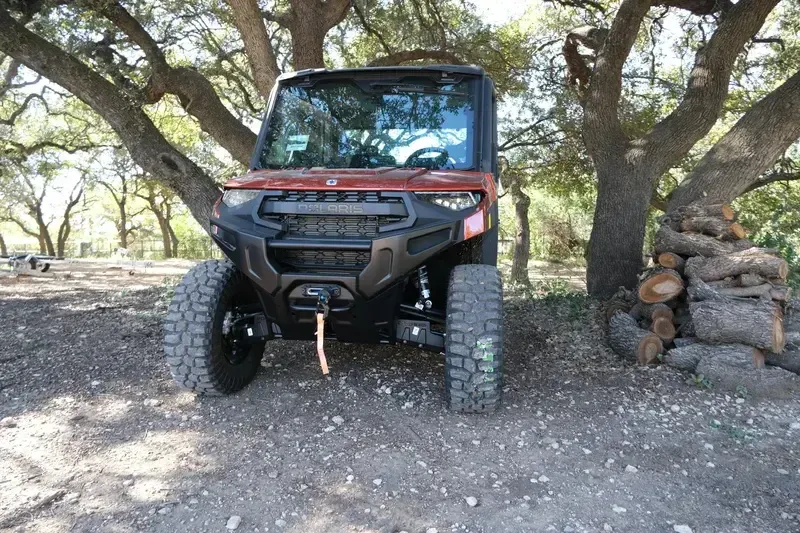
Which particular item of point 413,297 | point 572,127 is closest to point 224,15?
point 572,127

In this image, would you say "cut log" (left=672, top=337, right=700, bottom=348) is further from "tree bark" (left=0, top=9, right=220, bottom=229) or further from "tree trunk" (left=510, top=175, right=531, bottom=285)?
"tree trunk" (left=510, top=175, right=531, bottom=285)

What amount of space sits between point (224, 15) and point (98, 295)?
17.8 ft

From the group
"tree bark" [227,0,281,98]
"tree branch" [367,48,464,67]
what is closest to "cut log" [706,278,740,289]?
"tree bark" [227,0,281,98]

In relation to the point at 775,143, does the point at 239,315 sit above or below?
below

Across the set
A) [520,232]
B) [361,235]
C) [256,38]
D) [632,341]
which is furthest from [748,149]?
[520,232]

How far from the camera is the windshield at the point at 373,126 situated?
4.46 m

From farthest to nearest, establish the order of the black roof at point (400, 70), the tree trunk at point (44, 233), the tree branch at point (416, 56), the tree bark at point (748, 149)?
the tree trunk at point (44, 233) → the tree branch at point (416, 56) → the tree bark at point (748, 149) → the black roof at point (400, 70)

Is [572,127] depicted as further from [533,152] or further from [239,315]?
[239,315]

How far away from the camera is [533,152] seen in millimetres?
15164

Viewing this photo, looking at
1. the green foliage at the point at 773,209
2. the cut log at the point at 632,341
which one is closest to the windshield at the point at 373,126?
Answer: the cut log at the point at 632,341

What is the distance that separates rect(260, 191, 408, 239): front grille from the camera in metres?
3.83

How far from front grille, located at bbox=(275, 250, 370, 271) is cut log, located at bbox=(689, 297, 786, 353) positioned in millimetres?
2977

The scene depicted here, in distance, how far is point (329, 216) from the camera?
3893 mm

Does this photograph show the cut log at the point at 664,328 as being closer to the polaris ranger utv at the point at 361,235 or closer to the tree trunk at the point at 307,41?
the polaris ranger utv at the point at 361,235
